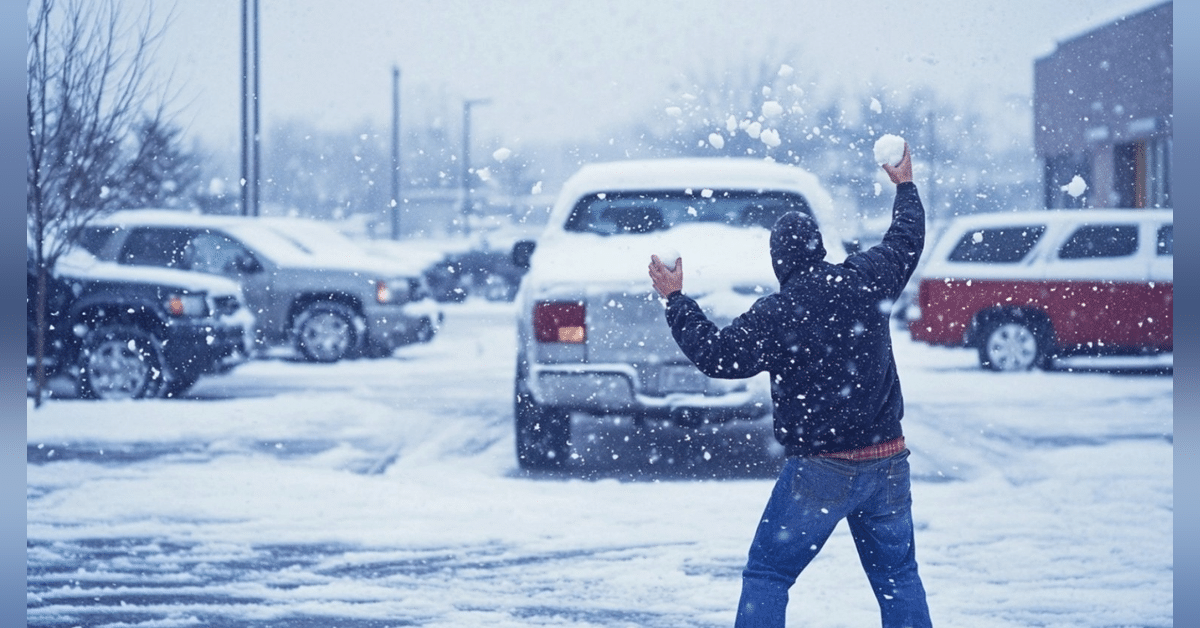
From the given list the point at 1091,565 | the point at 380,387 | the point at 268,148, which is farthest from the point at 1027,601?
the point at 268,148

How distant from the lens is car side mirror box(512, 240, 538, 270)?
863 cm

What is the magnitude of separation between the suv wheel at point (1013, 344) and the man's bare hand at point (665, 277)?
10.9 meters

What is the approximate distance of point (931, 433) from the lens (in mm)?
10344

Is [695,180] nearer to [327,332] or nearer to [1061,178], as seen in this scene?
[327,332]

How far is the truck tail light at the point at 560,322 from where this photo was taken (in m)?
7.59

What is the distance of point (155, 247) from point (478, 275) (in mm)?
18839

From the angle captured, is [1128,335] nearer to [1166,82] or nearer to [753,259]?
[753,259]

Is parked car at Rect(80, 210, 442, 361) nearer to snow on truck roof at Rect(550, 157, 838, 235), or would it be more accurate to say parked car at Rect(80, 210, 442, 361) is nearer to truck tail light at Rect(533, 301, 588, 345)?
snow on truck roof at Rect(550, 157, 838, 235)

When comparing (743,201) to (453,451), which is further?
(453,451)

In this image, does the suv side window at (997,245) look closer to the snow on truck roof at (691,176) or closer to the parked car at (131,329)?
the snow on truck roof at (691,176)

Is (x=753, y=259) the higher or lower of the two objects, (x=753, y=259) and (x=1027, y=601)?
the higher

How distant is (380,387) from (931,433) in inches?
216

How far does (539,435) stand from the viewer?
8508mm

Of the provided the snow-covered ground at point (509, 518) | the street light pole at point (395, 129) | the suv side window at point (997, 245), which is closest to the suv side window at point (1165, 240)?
the suv side window at point (997, 245)
